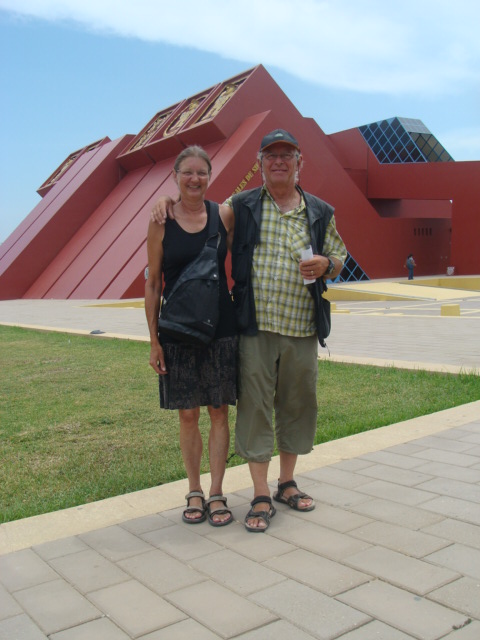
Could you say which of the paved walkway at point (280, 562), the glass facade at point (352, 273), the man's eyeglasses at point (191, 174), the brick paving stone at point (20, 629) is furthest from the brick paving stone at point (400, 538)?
the glass facade at point (352, 273)

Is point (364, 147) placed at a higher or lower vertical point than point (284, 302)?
higher

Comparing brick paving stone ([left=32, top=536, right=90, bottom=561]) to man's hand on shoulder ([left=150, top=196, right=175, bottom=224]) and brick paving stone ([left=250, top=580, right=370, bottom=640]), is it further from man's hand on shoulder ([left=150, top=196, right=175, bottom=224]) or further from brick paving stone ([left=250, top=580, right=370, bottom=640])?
man's hand on shoulder ([left=150, top=196, right=175, bottom=224])

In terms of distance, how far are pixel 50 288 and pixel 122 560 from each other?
2270cm

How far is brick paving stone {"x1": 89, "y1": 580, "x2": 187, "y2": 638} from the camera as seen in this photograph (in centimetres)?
221

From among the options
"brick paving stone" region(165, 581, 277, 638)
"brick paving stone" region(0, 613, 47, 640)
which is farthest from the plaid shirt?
"brick paving stone" region(0, 613, 47, 640)

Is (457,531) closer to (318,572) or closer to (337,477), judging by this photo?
(318,572)

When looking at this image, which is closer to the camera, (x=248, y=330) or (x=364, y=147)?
(x=248, y=330)

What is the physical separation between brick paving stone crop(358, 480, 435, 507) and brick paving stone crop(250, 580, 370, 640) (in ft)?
3.32

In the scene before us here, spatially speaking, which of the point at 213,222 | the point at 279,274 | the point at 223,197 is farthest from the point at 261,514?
the point at 223,197

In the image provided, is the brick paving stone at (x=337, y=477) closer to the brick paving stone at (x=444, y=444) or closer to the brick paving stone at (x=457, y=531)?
the brick paving stone at (x=457, y=531)

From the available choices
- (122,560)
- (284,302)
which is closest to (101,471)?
(122,560)

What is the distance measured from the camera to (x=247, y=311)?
315 cm

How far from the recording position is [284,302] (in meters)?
3.18

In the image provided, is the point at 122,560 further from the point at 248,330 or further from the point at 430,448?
the point at 430,448
